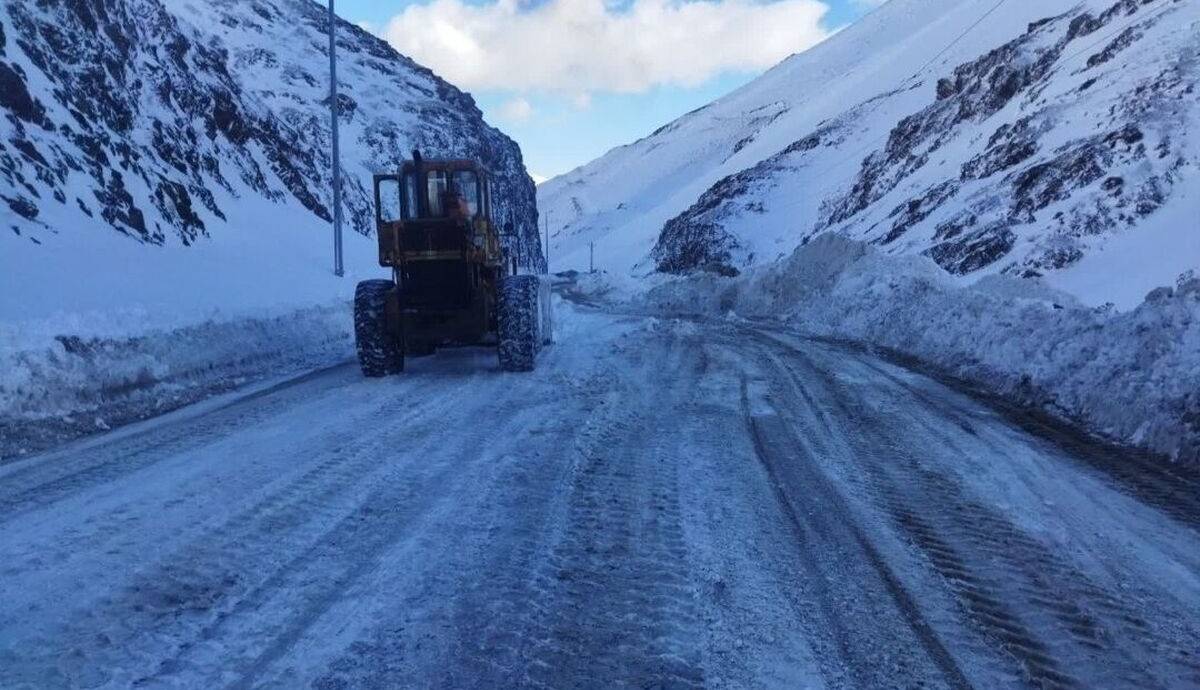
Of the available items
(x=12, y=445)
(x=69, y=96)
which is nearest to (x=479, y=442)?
(x=12, y=445)

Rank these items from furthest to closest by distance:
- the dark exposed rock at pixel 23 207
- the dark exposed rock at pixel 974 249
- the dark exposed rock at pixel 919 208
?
the dark exposed rock at pixel 919 208
the dark exposed rock at pixel 974 249
the dark exposed rock at pixel 23 207

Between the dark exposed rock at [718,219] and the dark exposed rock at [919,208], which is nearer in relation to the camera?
the dark exposed rock at [919,208]

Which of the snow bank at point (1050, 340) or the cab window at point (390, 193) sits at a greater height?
the cab window at point (390, 193)

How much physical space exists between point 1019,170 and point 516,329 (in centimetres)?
2402

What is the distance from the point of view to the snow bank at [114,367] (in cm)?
767

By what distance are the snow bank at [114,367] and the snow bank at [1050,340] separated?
377 inches

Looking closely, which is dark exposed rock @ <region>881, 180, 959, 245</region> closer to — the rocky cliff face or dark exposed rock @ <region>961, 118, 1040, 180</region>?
dark exposed rock @ <region>961, 118, 1040, 180</region>

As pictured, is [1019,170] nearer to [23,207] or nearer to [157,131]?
[157,131]

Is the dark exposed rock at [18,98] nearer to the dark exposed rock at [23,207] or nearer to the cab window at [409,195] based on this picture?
the dark exposed rock at [23,207]

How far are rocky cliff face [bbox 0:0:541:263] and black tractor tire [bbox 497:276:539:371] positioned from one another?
183 cm

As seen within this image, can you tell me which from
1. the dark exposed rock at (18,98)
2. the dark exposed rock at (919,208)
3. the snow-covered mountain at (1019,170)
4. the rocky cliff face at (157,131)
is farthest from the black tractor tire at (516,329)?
the dark exposed rock at (919,208)

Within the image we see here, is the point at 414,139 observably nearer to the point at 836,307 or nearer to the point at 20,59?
the point at 20,59

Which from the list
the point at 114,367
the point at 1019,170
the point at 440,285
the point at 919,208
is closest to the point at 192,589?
the point at 114,367

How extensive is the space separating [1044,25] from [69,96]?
49.9 metres
